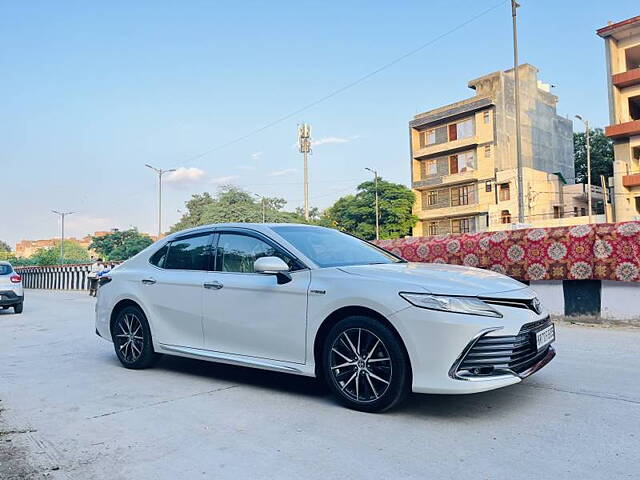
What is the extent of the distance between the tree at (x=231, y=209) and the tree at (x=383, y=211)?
7206 millimetres

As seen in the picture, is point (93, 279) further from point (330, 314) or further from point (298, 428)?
point (298, 428)

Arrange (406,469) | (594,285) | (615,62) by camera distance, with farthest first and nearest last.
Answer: (615,62) < (594,285) < (406,469)

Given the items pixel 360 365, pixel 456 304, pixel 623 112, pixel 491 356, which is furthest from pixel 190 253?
pixel 623 112

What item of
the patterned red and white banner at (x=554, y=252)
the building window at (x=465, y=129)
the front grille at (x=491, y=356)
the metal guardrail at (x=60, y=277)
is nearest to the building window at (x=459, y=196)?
the building window at (x=465, y=129)

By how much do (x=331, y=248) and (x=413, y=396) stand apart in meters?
1.48

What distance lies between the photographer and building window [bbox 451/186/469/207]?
50.9 metres

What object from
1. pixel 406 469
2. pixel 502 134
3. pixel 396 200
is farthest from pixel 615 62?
pixel 406 469

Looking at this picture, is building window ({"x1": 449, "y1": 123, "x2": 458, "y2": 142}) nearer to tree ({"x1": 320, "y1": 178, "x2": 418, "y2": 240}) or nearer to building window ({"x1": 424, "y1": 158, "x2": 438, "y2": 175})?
building window ({"x1": 424, "y1": 158, "x2": 438, "y2": 175})

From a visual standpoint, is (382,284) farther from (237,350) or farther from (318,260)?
(237,350)

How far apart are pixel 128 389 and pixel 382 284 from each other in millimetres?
2647

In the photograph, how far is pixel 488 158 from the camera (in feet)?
160

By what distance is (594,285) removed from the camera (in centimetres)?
865

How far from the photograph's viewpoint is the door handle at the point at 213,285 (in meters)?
5.11

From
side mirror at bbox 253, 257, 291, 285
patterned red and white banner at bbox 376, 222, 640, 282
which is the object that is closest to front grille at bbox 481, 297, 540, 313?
side mirror at bbox 253, 257, 291, 285
